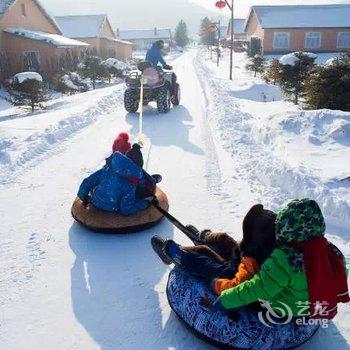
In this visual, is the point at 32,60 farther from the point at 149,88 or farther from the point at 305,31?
the point at 305,31

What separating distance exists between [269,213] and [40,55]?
25486 mm

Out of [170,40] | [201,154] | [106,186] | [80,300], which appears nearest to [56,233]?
[106,186]

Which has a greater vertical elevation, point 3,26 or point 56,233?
point 3,26

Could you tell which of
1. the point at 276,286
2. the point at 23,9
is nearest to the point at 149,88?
the point at 276,286

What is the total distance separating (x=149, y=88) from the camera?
11.6 metres

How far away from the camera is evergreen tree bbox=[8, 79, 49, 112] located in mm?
14305

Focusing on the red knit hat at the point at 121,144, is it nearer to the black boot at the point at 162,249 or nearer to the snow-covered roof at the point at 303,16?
the black boot at the point at 162,249

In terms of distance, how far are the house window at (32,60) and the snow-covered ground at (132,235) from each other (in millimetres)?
15115

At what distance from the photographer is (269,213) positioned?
9.43ft

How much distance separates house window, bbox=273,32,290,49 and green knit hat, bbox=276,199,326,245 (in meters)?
37.4

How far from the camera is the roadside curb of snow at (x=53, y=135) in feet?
23.8

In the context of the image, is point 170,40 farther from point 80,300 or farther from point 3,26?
point 80,300

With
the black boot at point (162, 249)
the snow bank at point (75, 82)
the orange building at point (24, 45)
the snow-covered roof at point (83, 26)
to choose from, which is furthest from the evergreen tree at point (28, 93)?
the snow-covered roof at point (83, 26)

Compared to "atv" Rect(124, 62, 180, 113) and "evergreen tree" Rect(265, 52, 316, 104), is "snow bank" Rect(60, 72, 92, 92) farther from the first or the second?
"evergreen tree" Rect(265, 52, 316, 104)
